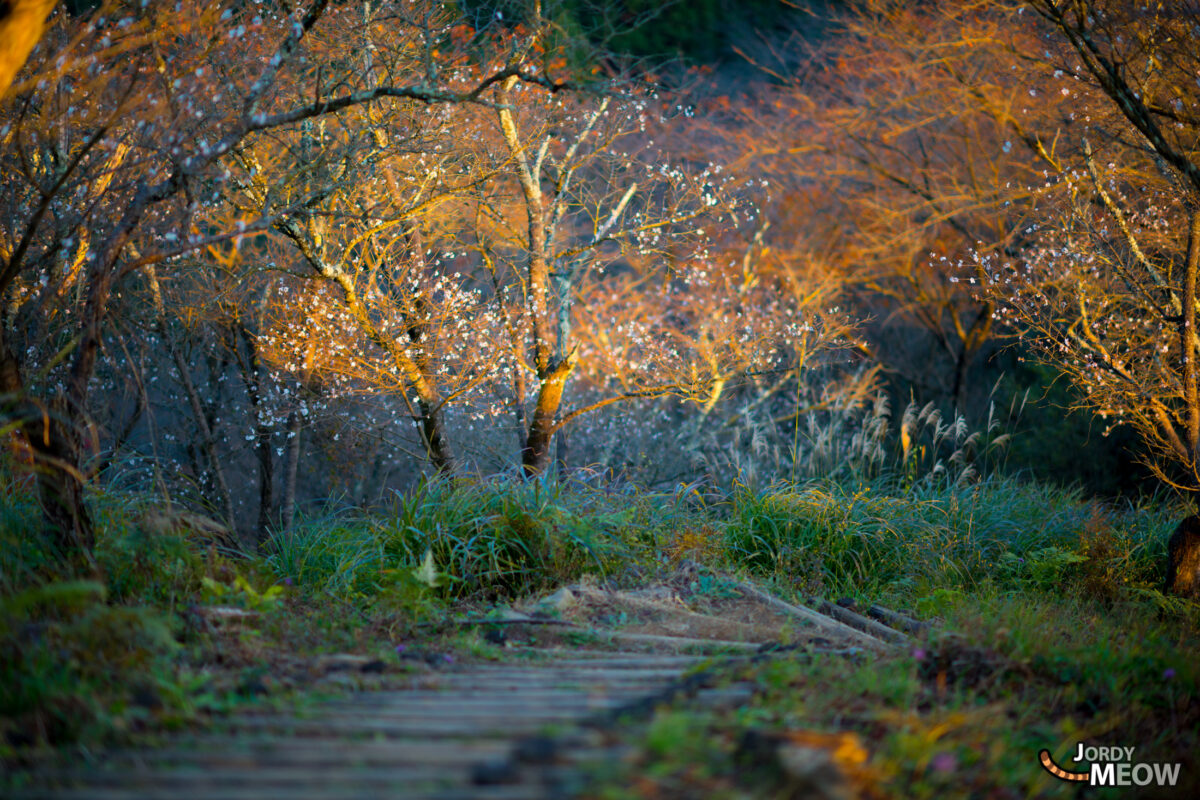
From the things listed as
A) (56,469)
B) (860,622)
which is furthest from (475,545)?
(860,622)

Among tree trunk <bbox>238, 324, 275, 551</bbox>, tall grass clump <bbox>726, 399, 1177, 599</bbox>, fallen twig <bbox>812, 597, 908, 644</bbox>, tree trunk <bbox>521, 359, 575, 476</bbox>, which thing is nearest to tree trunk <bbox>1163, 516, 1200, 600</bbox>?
tall grass clump <bbox>726, 399, 1177, 599</bbox>

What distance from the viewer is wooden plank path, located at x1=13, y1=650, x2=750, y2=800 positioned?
6.37 ft

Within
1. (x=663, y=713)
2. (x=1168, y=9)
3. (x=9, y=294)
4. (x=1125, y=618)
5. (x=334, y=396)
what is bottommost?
(x=1125, y=618)

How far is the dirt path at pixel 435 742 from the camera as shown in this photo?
1.95 m

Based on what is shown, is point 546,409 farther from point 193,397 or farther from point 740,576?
point 193,397

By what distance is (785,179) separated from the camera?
13.4 meters

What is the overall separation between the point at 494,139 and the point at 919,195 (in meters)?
6.93

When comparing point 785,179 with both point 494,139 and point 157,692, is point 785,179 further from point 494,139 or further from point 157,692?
point 157,692

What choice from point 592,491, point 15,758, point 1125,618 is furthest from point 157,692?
point 1125,618

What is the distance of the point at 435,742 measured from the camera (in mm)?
2213

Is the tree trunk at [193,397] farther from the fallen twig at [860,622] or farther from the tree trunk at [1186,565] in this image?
the tree trunk at [1186,565]

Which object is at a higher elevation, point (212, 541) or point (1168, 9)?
point (1168, 9)

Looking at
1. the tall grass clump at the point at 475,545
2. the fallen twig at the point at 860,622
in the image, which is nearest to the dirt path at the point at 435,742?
the tall grass clump at the point at 475,545

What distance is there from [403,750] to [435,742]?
0.10 m
